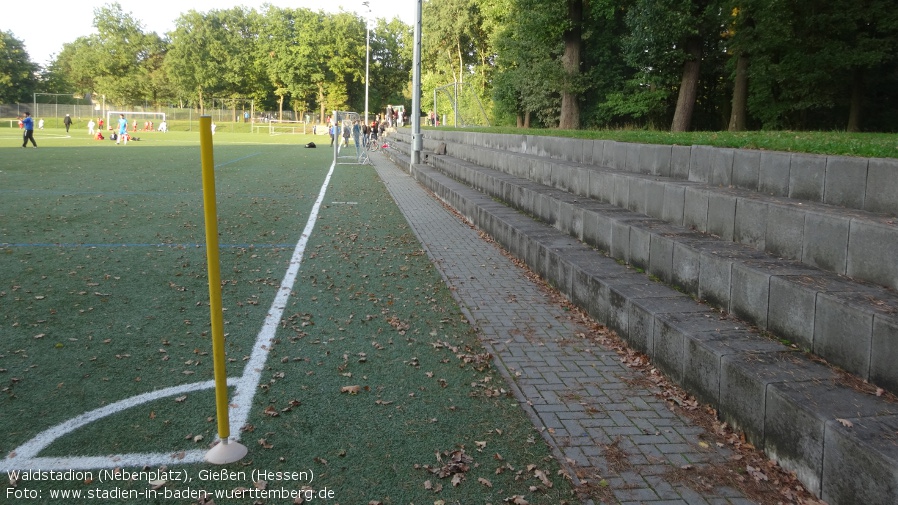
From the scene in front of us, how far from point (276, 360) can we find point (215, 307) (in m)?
2.08

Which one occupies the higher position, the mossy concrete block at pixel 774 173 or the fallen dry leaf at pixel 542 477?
the mossy concrete block at pixel 774 173

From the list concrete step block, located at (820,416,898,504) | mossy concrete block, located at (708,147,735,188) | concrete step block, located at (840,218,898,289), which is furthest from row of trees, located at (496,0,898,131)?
concrete step block, located at (820,416,898,504)

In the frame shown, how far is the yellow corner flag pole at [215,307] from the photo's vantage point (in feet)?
12.6

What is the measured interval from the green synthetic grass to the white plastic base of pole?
0.19 feet

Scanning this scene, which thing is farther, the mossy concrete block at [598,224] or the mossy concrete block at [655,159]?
the mossy concrete block at [655,159]

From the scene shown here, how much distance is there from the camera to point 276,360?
6094mm

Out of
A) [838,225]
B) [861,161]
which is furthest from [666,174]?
[838,225]

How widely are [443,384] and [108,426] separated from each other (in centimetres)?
230

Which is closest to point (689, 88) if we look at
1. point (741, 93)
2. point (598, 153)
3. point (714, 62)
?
point (741, 93)

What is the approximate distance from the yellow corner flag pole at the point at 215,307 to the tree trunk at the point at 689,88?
22105 mm

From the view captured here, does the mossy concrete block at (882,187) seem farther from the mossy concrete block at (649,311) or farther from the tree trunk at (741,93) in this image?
the tree trunk at (741,93)

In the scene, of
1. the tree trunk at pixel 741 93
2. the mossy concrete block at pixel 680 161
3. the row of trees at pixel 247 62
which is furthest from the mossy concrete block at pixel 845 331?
the row of trees at pixel 247 62

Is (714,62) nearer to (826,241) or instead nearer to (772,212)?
(772,212)

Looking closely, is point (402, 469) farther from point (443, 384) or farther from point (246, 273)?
point (246, 273)
